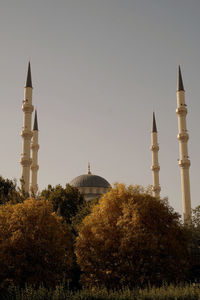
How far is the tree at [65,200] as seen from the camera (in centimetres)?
3209

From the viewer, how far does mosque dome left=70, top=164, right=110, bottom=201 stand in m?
58.6

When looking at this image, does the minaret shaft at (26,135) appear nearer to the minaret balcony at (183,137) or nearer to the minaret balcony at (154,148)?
the minaret balcony at (183,137)

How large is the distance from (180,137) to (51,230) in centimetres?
Answer: 2729

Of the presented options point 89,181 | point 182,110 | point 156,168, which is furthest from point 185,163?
point 89,181

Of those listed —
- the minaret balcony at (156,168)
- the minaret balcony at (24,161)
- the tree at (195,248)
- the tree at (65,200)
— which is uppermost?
the minaret balcony at (156,168)

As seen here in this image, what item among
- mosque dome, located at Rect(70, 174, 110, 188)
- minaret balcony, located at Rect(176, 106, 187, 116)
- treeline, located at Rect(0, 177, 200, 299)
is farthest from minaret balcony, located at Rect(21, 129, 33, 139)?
treeline, located at Rect(0, 177, 200, 299)

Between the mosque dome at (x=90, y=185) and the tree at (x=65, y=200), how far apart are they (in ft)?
78.3

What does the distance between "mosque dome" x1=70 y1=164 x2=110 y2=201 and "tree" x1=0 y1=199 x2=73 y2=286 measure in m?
38.4

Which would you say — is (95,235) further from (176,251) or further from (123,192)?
(176,251)

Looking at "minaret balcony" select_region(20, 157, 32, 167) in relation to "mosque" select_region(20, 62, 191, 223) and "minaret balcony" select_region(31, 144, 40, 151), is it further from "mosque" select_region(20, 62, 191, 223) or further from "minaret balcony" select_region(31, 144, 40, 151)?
"minaret balcony" select_region(31, 144, 40, 151)

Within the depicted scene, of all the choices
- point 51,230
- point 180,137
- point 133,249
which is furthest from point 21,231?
point 180,137

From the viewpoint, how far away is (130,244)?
18781 millimetres

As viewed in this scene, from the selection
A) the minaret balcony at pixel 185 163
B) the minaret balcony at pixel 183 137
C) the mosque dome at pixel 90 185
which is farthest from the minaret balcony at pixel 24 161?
the mosque dome at pixel 90 185

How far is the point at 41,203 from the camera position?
20.1m
